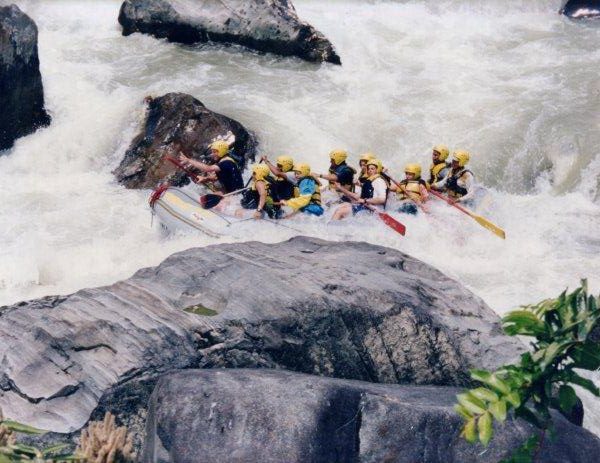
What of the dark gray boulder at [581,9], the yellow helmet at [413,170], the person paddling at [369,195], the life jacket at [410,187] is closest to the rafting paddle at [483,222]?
the life jacket at [410,187]

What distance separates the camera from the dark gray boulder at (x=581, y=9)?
1716 cm

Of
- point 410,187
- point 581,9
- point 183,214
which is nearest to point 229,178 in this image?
point 183,214

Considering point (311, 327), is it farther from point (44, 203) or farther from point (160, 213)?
point (44, 203)

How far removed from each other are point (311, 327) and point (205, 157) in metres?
5.61

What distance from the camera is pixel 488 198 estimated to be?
10680 mm

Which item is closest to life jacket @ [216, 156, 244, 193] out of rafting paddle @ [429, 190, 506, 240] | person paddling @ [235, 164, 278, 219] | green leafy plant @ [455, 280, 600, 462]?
person paddling @ [235, 164, 278, 219]

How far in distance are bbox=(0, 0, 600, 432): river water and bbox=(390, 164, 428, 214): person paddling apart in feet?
0.61

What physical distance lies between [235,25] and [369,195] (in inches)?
239

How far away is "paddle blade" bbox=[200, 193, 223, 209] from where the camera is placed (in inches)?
385

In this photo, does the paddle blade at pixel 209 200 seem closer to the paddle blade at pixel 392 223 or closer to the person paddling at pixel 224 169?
the person paddling at pixel 224 169

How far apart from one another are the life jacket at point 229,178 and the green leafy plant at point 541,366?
7648mm

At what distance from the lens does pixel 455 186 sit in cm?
1071

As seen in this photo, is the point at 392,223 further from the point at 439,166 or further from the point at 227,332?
the point at 227,332

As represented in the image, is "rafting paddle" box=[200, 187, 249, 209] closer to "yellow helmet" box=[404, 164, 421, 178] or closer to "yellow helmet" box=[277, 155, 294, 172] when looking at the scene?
"yellow helmet" box=[277, 155, 294, 172]
